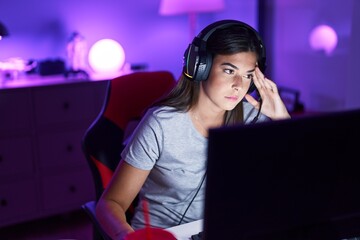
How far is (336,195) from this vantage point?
0.84 metres

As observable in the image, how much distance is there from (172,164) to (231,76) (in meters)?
0.33

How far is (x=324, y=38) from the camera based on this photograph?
274cm

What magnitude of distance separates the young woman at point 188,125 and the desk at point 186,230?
3.1 inches

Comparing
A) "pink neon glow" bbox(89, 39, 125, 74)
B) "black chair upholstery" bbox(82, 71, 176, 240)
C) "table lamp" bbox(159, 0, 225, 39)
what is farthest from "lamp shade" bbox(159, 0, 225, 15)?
"black chair upholstery" bbox(82, 71, 176, 240)

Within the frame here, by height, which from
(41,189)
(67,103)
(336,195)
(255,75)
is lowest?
(41,189)

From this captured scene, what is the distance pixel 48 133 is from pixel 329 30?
1.78 meters

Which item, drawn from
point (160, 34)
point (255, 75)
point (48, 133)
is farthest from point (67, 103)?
point (255, 75)

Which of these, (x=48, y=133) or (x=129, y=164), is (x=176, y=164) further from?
(x=48, y=133)

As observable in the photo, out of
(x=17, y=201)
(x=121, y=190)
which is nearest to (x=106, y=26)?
(x=17, y=201)

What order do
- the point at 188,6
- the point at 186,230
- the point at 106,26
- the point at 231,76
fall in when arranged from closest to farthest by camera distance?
the point at 186,230
the point at 231,76
the point at 188,6
the point at 106,26

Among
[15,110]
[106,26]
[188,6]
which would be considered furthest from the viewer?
[106,26]

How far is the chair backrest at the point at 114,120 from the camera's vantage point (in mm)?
1553

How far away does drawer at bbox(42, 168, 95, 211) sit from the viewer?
106 inches

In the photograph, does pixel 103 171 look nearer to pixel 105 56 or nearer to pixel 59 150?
pixel 59 150
